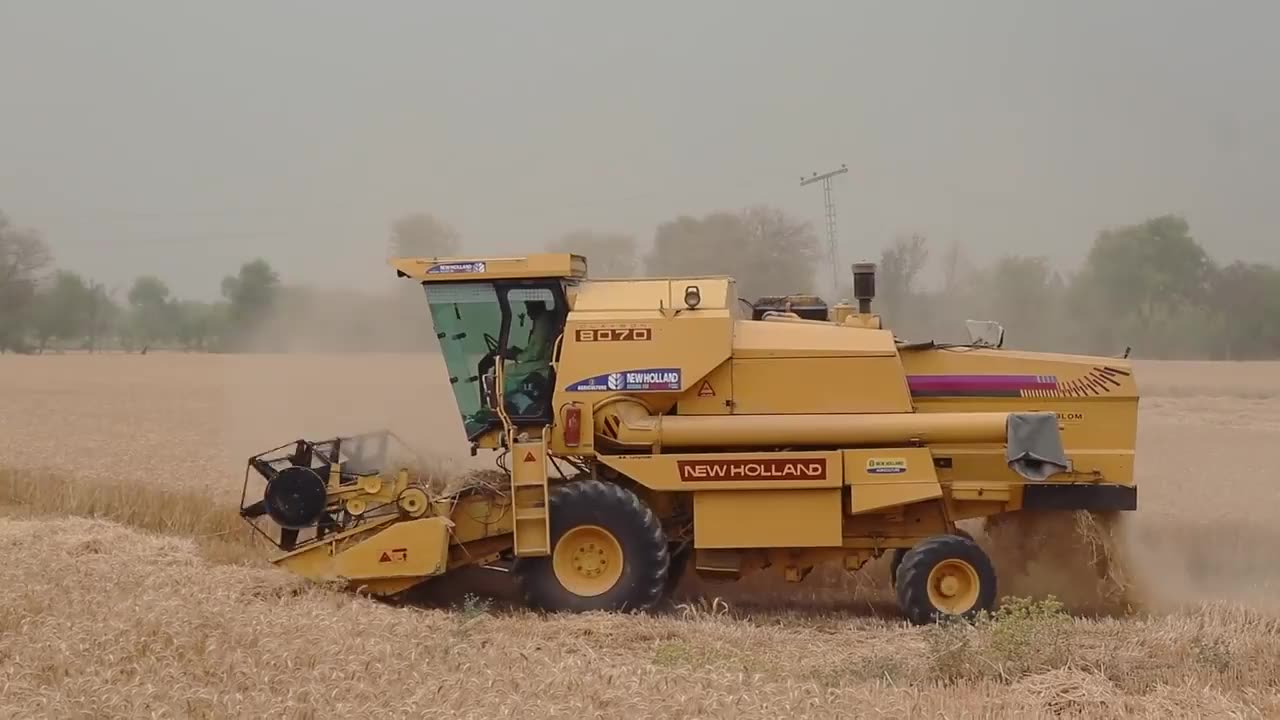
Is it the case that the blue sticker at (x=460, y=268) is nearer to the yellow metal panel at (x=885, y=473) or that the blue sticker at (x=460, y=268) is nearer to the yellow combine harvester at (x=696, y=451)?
the yellow combine harvester at (x=696, y=451)

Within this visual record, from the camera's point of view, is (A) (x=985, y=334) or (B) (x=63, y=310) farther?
(B) (x=63, y=310)

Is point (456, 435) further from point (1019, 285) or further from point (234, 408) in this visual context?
point (1019, 285)

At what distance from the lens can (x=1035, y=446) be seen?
27.6 ft

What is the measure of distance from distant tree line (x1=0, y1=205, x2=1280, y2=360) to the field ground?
3.90 feet

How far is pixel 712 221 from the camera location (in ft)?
61.4

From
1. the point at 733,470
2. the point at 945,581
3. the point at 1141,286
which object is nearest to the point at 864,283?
the point at 733,470

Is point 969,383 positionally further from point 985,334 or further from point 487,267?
point 487,267

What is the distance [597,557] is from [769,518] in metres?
1.23

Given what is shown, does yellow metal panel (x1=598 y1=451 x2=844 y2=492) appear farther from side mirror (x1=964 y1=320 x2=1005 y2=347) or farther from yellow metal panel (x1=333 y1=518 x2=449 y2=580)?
side mirror (x1=964 y1=320 x2=1005 y2=347)

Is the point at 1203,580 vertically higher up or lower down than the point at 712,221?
lower down

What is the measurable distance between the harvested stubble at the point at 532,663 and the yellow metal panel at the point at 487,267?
2.42 meters

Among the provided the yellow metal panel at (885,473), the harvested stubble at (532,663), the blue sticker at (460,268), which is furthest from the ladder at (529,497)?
the yellow metal panel at (885,473)

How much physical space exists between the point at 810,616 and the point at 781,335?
2012 millimetres

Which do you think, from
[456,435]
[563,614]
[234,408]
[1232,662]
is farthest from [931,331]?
[1232,662]
